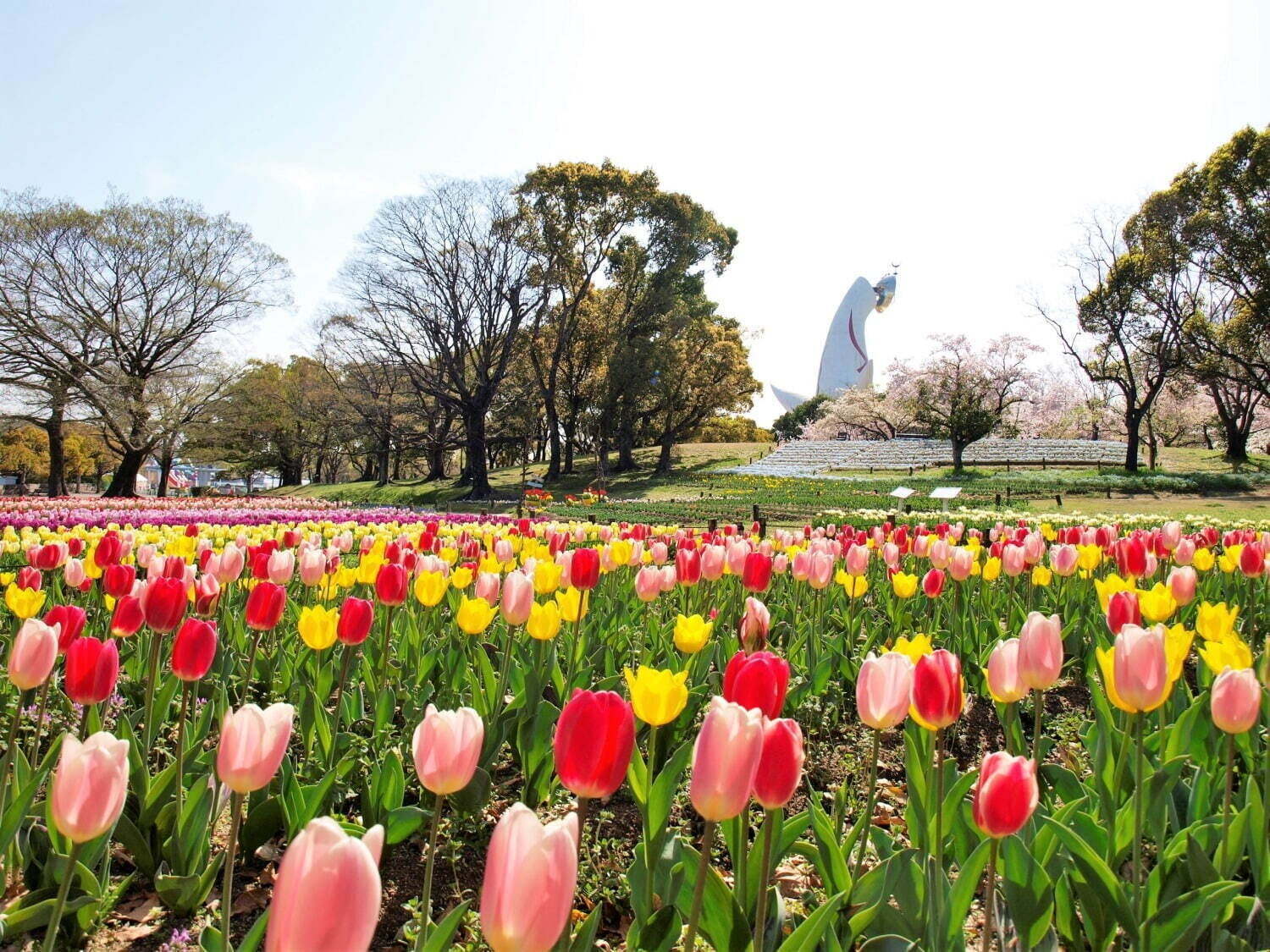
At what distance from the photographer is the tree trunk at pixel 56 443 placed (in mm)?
25828

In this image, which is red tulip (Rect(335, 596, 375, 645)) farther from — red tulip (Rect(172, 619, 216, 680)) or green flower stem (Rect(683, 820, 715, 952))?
green flower stem (Rect(683, 820, 715, 952))

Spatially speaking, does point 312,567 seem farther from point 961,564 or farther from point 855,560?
point 961,564

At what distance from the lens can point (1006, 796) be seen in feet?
3.93

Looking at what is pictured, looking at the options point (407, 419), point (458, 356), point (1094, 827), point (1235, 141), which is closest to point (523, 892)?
point (1094, 827)

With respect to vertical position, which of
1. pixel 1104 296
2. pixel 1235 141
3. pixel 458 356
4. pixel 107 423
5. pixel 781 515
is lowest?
pixel 781 515

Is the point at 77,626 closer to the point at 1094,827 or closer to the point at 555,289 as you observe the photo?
the point at 1094,827

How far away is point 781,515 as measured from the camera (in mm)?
16109

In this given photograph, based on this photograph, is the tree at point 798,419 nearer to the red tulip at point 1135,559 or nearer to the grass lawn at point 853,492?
the grass lawn at point 853,492

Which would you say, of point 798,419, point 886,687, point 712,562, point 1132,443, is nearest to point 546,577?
point 712,562

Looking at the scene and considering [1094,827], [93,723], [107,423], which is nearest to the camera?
[1094,827]

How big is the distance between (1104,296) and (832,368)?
57.3 meters

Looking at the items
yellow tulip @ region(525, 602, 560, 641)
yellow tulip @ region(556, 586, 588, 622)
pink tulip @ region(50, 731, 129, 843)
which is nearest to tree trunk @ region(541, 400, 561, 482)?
yellow tulip @ region(556, 586, 588, 622)

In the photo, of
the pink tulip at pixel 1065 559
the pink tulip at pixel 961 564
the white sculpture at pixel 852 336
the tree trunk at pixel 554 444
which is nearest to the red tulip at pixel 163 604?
the pink tulip at pixel 961 564

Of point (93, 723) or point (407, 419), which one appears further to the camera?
point (407, 419)
